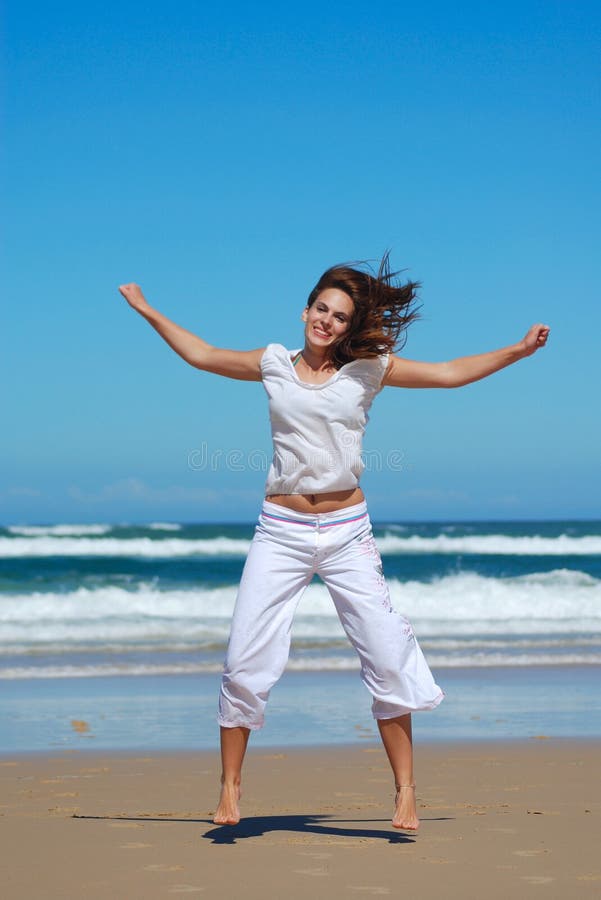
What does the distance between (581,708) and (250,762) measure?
304cm

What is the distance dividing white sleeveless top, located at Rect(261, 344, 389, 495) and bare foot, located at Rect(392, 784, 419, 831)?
1.21 meters

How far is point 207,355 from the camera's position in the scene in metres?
4.32

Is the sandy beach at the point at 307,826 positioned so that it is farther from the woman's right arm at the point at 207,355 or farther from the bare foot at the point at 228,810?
the woman's right arm at the point at 207,355

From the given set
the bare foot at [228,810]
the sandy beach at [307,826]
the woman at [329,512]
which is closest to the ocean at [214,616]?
the sandy beach at [307,826]

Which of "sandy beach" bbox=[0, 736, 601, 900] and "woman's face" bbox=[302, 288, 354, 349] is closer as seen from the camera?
"sandy beach" bbox=[0, 736, 601, 900]

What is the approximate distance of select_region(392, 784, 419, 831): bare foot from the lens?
4.27m

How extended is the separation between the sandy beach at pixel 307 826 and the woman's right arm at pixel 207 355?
182 centimetres

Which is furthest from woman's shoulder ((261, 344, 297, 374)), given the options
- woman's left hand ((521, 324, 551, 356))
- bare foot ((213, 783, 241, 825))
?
bare foot ((213, 783, 241, 825))

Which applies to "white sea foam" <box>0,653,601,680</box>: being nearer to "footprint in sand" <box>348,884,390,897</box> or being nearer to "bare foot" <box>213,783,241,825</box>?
"bare foot" <box>213,783,241,825</box>

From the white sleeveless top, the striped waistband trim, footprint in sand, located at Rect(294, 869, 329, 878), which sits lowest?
footprint in sand, located at Rect(294, 869, 329, 878)

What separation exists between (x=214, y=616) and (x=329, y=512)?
14975 mm

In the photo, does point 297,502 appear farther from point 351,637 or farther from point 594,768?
point 594,768

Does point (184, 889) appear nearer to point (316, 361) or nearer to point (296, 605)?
point (296, 605)

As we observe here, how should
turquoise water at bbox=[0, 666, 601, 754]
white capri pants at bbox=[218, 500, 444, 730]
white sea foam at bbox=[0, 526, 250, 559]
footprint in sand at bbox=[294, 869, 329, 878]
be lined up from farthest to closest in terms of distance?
white sea foam at bbox=[0, 526, 250, 559], turquoise water at bbox=[0, 666, 601, 754], white capri pants at bbox=[218, 500, 444, 730], footprint in sand at bbox=[294, 869, 329, 878]
